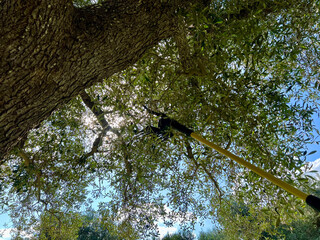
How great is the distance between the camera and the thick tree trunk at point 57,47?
1.64 m

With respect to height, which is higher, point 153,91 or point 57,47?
point 153,91

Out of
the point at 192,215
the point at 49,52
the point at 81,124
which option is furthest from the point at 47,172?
the point at 192,215

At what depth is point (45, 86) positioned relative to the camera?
178 centimetres

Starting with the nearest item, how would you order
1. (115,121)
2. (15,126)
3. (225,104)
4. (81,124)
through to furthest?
(15,126) → (225,104) → (115,121) → (81,124)

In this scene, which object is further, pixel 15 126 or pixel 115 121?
pixel 115 121

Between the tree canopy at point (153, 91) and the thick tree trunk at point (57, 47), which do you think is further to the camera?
the tree canopy at point (153, 91)

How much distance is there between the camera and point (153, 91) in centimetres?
284

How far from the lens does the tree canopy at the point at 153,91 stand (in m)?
1.75

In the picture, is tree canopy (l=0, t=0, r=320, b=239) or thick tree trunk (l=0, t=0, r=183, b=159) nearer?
thick tree trunk (l=0, t=0, r=183, b=159)

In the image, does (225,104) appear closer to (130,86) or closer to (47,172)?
(130,86)

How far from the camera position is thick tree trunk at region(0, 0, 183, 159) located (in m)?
1.64

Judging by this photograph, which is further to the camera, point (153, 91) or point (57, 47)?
point (153, 91)

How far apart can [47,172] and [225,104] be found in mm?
2969

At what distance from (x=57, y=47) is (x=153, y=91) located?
4.22 feet
